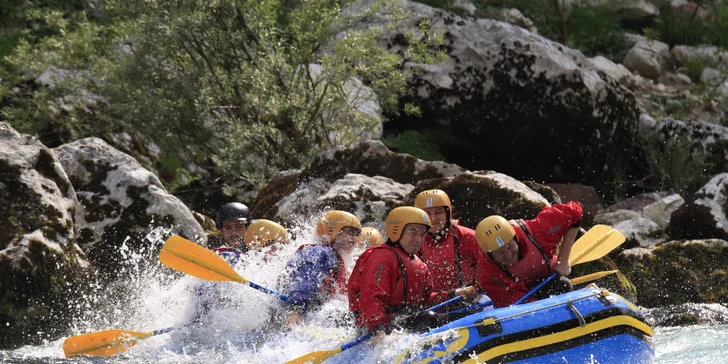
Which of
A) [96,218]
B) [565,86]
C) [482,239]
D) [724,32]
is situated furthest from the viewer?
[724,32]

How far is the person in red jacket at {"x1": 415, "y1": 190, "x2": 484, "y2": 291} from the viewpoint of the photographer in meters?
6.85

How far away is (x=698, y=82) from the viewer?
1812cm

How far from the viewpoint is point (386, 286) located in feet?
18.3

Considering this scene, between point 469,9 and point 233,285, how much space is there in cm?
1262

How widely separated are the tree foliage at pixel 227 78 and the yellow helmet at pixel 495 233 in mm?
5414

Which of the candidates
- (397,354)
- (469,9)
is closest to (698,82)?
(469,9)

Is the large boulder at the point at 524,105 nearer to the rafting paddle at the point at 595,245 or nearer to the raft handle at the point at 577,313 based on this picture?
the rafting paddle at the point at 595,245

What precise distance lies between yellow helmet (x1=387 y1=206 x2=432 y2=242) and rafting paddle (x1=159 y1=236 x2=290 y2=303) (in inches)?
57.3

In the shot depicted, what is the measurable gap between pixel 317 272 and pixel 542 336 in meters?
1.86

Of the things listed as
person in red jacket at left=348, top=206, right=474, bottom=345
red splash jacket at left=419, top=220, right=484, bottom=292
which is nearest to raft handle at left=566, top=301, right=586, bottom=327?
person in red jacket at left=348, top=206, right=474, bottom=345

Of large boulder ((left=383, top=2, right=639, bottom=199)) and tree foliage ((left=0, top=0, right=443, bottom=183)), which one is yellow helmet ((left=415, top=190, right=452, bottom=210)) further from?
large boulder ((left=383, top=2, right=639, bottom=199))

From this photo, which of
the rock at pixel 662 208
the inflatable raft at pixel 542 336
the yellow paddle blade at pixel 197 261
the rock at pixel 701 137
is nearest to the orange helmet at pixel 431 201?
the yellow paddle blade at pixel 197 261

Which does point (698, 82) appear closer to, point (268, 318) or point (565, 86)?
point (565, 86)

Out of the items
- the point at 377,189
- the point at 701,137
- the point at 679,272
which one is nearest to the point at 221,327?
the point at 377,189
